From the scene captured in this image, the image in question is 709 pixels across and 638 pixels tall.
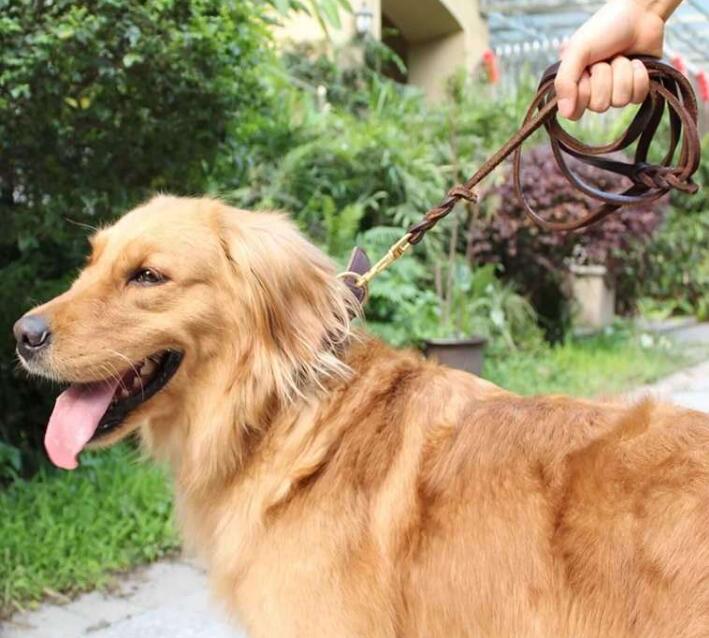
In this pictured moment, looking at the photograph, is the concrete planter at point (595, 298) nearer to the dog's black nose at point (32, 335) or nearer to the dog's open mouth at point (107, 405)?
the dog's open mouth at point (107, 405)

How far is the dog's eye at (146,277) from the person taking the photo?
7.45 ft

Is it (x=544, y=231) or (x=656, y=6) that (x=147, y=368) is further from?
(x=544, y=231)

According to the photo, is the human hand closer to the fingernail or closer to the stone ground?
the fingernail

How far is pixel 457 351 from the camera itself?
6.45 meters

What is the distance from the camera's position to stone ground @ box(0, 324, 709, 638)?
316 cm

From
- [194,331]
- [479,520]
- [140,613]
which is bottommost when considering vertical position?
[140,613]

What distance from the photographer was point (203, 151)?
172 inches

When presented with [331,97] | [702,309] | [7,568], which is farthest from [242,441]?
[702,309]

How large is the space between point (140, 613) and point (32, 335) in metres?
1.61

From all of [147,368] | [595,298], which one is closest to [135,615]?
[147,368]

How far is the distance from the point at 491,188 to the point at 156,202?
578cm

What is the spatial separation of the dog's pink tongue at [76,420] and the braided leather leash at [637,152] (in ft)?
2.53

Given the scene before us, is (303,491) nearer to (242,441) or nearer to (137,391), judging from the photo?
(242,441)

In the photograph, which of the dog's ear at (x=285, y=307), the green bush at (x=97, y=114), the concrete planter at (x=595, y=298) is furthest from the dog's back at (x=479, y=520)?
the concrete planter at (x=595, y=298)
